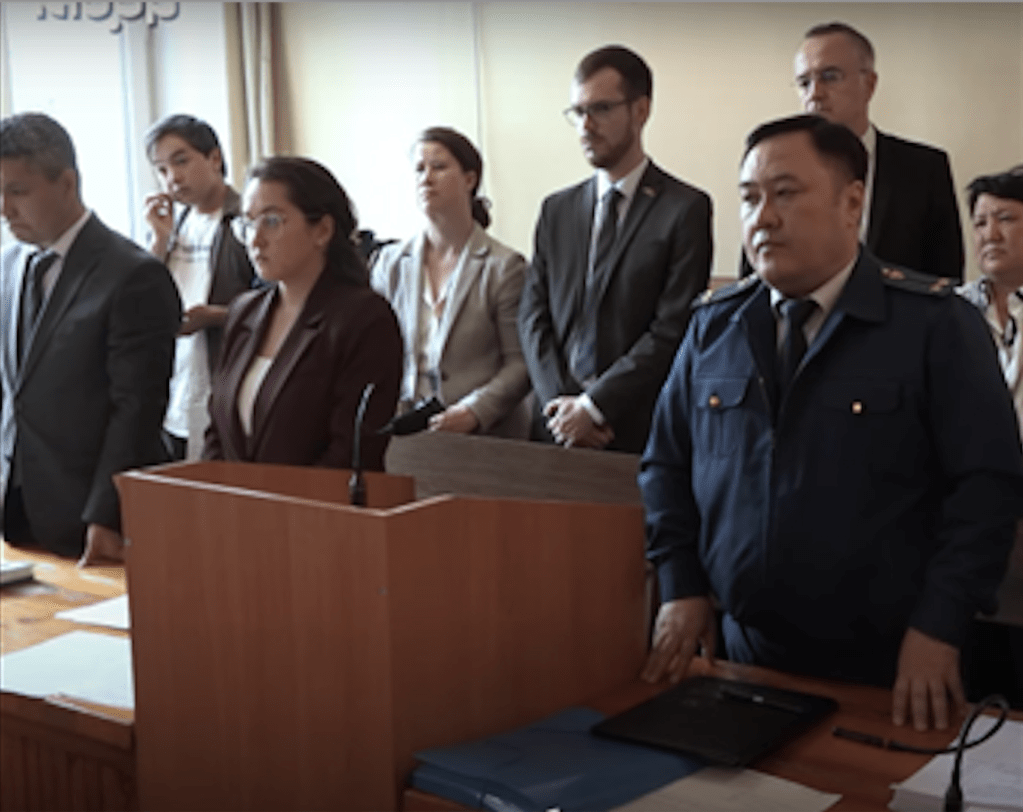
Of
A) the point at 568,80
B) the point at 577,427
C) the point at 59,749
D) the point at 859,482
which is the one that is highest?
the point at 568,80

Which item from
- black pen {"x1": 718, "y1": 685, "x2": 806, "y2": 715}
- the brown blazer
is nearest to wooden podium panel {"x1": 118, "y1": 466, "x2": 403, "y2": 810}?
black pen {"x1": 718, "y1": 685, "x2": 806, "y2": 715}

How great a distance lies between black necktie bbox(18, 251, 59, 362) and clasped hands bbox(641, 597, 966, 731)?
5.07 ft

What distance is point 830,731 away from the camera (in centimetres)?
154

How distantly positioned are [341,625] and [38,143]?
1.66 m

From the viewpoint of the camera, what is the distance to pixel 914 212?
3.15 m

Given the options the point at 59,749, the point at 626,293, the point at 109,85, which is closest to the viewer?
the point at 59,749

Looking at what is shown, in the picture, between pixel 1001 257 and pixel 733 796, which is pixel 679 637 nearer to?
pixel 733 796

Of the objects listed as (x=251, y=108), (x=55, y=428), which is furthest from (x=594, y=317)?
(x=251, y=108)

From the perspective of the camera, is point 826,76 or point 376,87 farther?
point 376,87

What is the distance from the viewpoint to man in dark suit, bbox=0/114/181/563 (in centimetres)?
263

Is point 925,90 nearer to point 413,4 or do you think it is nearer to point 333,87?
point 413,4

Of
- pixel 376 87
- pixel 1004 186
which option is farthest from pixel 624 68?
pixel 376 87

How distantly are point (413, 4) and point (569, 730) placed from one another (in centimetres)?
495

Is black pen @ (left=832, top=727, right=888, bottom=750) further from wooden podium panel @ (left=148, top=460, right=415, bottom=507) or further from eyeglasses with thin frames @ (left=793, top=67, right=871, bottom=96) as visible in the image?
eyeglasses with thin frames @ (left=793, top=67, right=871, bottom=96)
